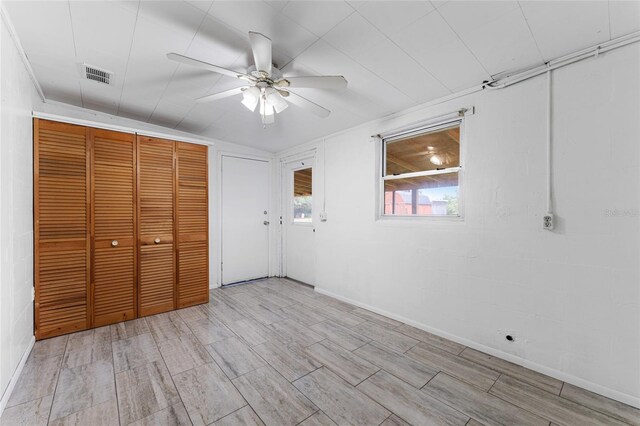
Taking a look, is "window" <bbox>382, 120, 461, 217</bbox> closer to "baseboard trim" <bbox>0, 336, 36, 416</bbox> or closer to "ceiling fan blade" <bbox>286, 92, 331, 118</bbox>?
"ceiling fan blade" <bbox>286, 92, 331, 118</bbox>

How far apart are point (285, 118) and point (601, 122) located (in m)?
2.77

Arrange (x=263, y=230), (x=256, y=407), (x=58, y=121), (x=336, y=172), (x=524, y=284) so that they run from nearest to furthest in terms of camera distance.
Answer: (x=256, y=407) → (x=524, y=284) → (x=58, y=121) → (x=336, y=172) → (x=263, y=230)

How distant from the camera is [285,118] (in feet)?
10.2

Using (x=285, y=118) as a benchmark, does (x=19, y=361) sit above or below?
below

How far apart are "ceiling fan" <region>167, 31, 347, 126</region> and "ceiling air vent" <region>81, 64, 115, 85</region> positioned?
92 cm

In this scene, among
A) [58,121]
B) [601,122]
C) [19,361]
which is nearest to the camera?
[601,122]

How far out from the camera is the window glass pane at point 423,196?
8.43 feet

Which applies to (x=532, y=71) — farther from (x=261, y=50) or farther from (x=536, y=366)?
(x=536, y=366)

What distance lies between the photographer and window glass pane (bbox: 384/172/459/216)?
8.43 feet

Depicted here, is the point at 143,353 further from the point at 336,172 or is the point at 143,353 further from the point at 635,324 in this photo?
the point at 635,324

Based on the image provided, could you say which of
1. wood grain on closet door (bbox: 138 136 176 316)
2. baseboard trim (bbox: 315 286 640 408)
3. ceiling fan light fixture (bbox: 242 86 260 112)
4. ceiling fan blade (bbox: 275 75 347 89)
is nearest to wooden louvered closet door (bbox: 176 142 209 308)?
wood grain on closet door (bbox: 138 136 176 316)

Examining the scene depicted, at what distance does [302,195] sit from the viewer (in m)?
4.46

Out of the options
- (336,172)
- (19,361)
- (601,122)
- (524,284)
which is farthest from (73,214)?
(601,122)

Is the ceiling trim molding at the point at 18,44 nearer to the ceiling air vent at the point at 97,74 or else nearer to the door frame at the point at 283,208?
the ceiling air vent at the point at 97,74
